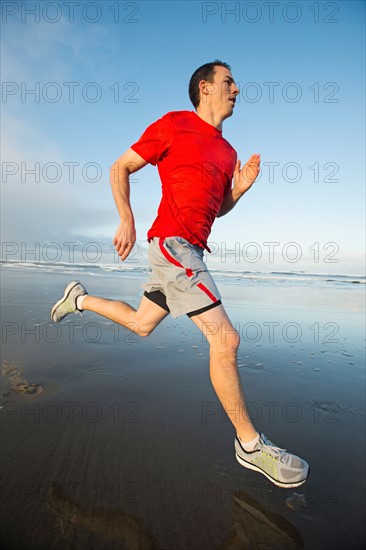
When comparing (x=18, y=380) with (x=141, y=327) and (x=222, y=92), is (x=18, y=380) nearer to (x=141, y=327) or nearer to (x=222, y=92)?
(x=141, y=327)

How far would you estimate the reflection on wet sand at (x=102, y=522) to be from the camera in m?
1.37

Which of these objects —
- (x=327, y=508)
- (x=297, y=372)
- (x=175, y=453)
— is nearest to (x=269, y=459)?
(x=327, y=508)

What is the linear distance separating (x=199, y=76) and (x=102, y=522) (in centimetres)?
300

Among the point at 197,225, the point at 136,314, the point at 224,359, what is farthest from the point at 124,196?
the point at 224,359

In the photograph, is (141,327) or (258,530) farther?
(141,327)

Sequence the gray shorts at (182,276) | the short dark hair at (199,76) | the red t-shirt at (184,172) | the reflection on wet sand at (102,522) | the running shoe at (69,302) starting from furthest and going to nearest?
the running shoe at (69,302)
the short dark hair at (199,76)
the red t-shirt at (184,172)
the gray shorts at (182,276)
the reflection on wet sand at (102,522)

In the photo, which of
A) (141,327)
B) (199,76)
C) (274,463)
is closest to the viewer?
(274,463)

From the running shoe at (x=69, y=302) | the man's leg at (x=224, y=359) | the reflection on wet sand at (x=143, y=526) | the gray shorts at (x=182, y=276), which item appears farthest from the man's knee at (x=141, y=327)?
the reflection on wet sand at (x=143, y=526)

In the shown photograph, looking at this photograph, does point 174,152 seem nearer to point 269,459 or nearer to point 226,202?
point 226,202

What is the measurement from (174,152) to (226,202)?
712mm

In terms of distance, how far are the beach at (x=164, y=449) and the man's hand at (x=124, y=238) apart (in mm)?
1135

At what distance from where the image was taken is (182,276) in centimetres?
210

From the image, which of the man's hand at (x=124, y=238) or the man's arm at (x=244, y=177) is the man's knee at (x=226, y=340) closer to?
the man's hand at (x=124, y=238)

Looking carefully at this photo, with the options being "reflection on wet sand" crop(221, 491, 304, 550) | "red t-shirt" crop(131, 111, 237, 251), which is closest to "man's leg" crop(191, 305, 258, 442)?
"reflection on wet sand" crop(221, 491, 304, 550)
